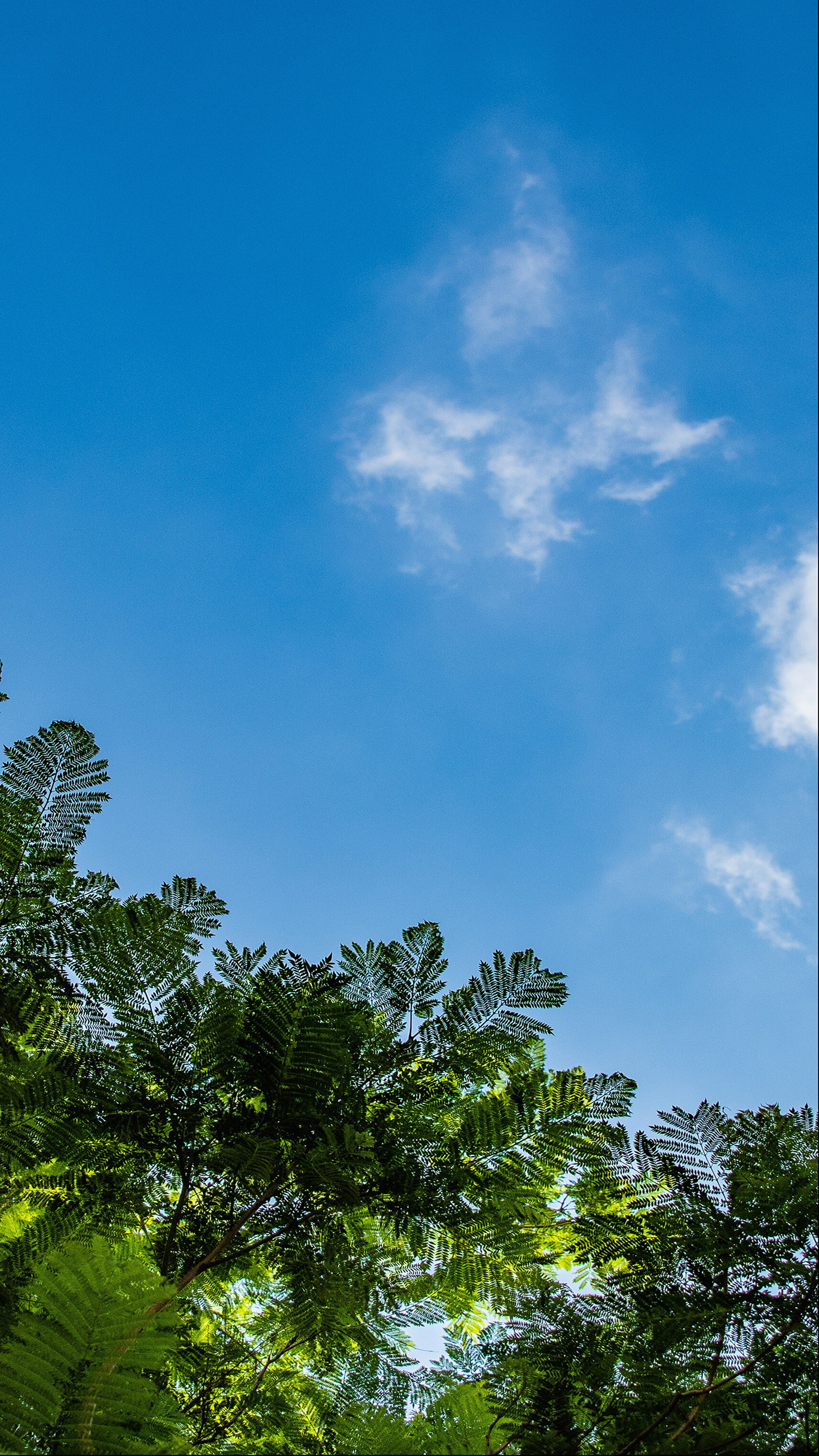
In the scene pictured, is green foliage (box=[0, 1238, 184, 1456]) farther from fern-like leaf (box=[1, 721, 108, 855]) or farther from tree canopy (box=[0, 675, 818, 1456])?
fern-like leaf (box=[1, 721, 108, 855])

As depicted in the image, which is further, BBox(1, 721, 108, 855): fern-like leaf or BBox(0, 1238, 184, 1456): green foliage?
BBox(1, 721, 108, 855): fern-like leaf

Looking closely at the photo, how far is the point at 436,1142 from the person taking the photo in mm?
2547

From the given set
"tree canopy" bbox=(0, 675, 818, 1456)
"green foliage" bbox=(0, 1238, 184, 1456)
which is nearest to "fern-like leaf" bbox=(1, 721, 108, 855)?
"tree canopy" bbox=(0, 675, 818, 1456)

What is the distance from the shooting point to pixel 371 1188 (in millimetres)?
2500

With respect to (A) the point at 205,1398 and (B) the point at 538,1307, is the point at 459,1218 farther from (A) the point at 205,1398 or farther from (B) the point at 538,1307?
(A) the point at 205,1398

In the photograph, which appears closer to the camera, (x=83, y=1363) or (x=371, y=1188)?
(x=83, y=1363)

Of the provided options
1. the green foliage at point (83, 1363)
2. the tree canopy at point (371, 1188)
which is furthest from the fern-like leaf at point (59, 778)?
the green foliage at point (83, 1363)

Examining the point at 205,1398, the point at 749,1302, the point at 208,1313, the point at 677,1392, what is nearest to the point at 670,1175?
the point at 749,1302

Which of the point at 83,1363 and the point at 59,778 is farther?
the point at 59,778

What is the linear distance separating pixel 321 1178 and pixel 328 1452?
0.84 meters

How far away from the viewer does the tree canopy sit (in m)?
2.06

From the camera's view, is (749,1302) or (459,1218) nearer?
(749,1302)

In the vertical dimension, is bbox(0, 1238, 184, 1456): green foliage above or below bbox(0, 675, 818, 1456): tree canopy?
below

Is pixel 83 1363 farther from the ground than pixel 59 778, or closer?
closer
